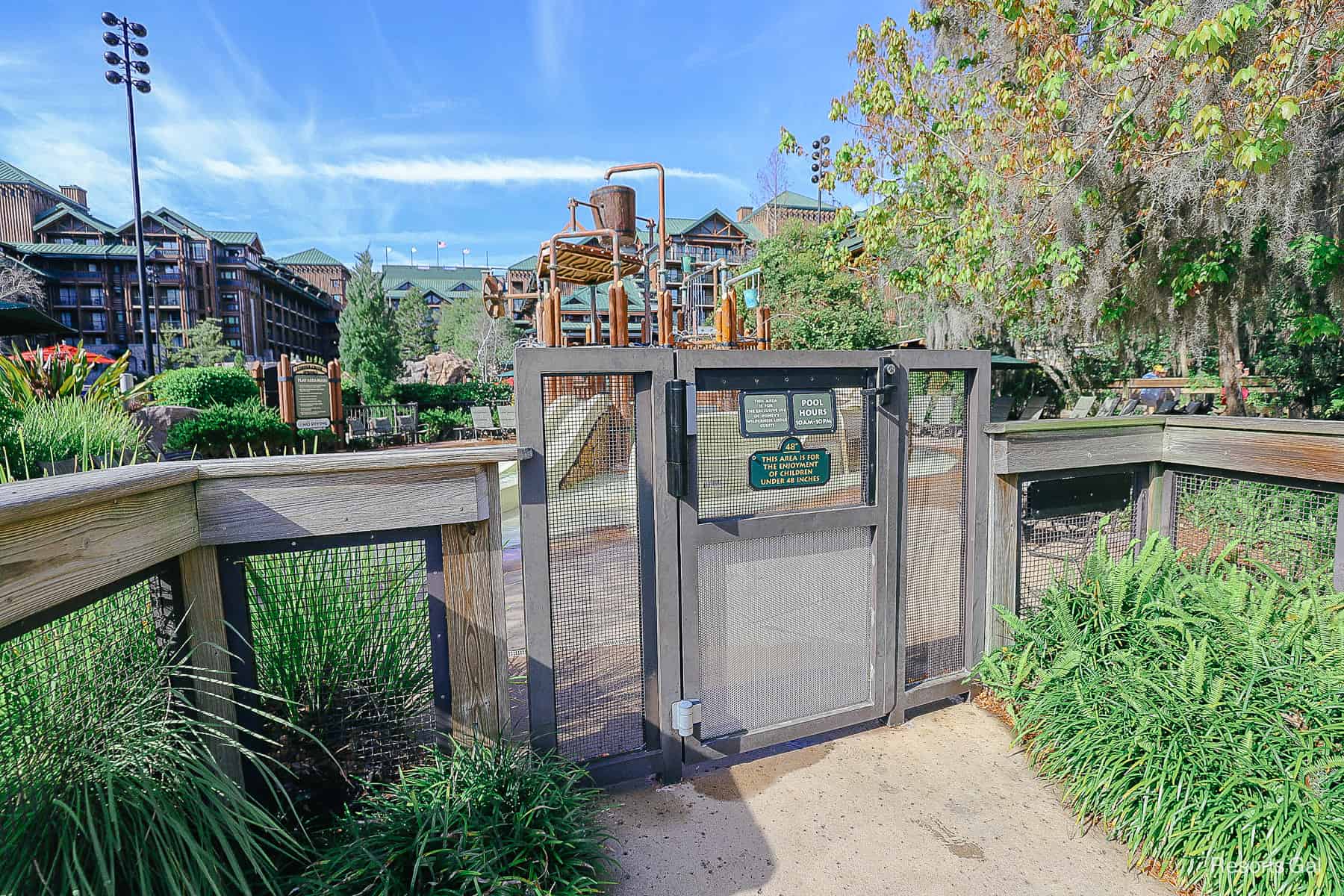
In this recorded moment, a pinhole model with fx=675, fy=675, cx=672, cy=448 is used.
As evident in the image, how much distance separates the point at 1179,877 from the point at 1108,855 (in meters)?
0.19

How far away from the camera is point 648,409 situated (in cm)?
244

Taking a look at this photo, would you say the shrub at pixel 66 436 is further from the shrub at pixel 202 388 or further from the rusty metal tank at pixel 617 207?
the shrub at pixel 202 388

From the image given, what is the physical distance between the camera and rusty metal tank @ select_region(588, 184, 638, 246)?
247 inches

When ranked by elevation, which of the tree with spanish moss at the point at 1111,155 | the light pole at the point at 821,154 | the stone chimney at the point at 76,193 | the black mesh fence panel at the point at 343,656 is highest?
the stone chimney at the point at 76,193

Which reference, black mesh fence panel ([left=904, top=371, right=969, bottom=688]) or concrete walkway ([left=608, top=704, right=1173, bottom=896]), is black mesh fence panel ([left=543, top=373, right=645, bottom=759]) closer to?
concrete walkway ([left=608, top=704, right=1173, bottom=896])

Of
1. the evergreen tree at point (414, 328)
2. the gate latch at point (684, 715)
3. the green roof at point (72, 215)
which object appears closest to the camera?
the gate latch at point (684, 715)

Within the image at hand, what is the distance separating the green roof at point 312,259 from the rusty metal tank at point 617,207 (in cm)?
8352

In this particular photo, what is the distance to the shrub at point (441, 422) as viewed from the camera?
19984 mm

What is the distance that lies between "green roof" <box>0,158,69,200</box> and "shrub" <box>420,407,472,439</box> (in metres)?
52.3

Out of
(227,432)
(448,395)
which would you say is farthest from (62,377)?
(448,395)

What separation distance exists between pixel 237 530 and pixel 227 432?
10663mm

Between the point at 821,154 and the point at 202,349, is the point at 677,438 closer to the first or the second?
the point at 821,154

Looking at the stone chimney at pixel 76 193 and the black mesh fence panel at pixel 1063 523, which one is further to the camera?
the stone chimney at pixel 76 193

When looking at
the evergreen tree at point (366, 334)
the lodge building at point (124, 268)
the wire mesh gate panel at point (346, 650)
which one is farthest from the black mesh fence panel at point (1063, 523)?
the lodge building at point (124, 268)
